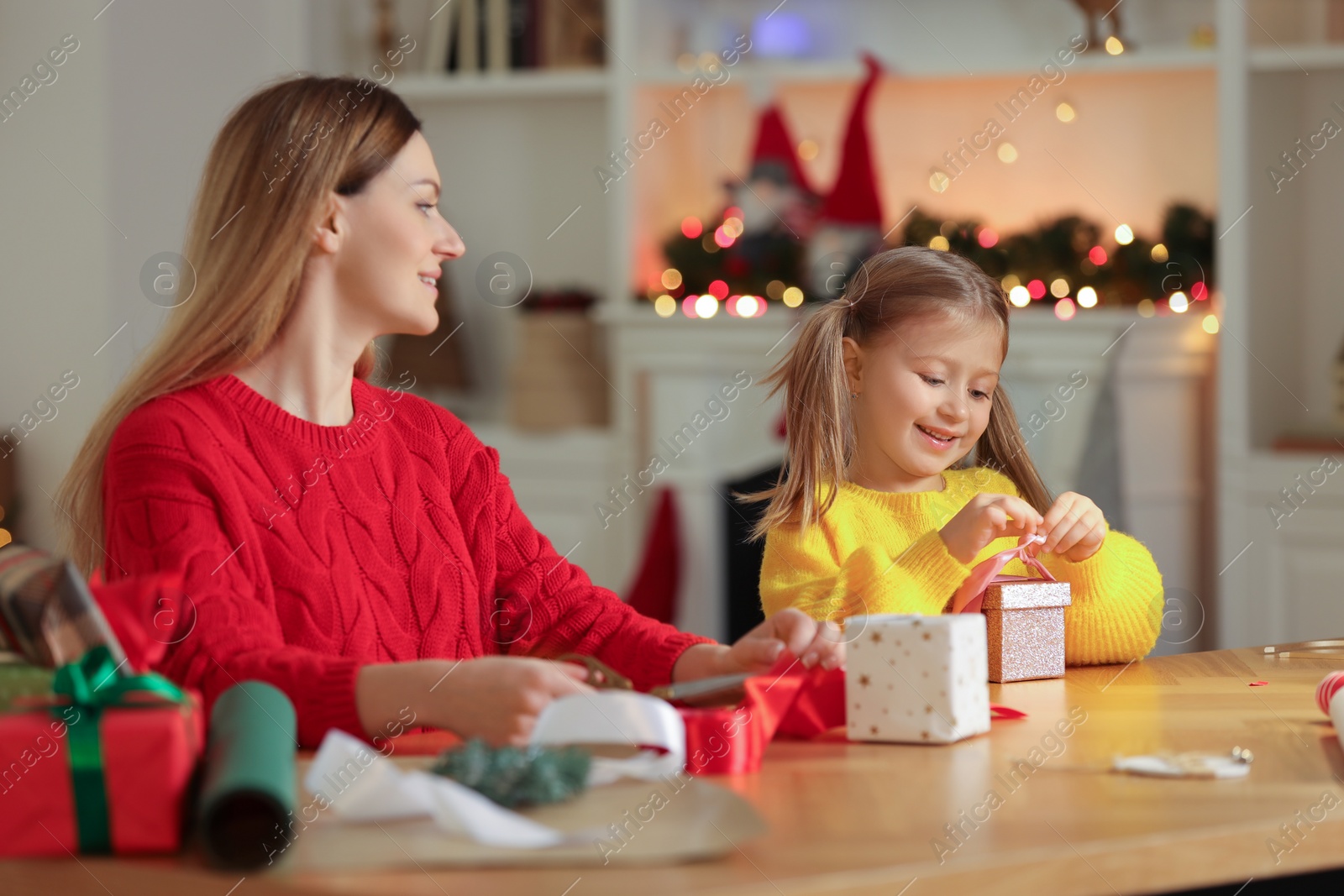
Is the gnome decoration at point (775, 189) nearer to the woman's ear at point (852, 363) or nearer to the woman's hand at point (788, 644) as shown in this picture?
the woman's ear at point (852, 363)

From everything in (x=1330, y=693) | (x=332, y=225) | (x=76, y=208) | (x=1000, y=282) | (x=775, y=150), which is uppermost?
(x=775, y=150)

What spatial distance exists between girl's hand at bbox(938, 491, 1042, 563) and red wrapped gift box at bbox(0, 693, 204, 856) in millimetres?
672

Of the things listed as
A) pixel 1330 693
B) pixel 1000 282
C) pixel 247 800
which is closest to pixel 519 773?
pixel 247 800

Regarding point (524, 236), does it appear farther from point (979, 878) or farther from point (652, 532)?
point (979, 878)

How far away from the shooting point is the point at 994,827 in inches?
29.3

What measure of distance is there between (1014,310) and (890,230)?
38 centimetres

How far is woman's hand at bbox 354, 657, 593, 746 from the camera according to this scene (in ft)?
2.94

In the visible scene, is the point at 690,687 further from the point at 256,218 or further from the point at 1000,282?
the point at 1000,282

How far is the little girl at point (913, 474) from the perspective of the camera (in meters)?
1.24

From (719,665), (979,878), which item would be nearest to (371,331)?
(719,665)

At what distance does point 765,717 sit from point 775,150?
114 inches

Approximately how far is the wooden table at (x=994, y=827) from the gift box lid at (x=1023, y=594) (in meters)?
0.17

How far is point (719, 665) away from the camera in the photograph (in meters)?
1.10

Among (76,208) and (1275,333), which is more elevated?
(76,208)
